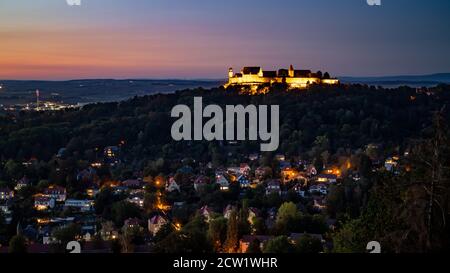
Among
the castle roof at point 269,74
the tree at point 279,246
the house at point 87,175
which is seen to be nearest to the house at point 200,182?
the house at point 87,175

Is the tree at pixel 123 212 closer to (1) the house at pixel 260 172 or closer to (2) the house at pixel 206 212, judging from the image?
(2) the house at pixel 206 212

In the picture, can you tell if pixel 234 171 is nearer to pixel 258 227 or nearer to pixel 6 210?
pixel 6 210

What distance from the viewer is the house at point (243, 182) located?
1931 cm

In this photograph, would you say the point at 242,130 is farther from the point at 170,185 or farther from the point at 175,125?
the point at 170,185

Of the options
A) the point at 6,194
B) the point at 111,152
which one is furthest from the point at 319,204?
the point at 111,152

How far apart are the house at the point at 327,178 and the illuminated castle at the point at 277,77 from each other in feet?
48.9

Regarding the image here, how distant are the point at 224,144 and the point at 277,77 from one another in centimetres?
1105

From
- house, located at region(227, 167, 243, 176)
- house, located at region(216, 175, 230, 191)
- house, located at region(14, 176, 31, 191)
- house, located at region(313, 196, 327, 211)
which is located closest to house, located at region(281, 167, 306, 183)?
house, located at region(227, 167, 243, 176)

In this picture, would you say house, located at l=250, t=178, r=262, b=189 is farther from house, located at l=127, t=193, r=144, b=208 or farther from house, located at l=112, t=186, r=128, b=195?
house, located at l=112, t=186, r=128, b=195

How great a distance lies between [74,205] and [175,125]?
10.2 meters

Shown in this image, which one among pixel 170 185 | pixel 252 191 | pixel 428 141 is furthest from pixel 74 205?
pixel 428 141

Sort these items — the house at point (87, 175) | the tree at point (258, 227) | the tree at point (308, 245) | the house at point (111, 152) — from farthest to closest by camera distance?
1. the house at point (111, 152)
2. the house at point (87, 175)
3. the tree at point (258, 227)
4. the tree at point (308, 245)

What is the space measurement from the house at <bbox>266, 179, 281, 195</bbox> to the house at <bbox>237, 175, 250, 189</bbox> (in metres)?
0.74

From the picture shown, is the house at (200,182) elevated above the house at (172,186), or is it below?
above
